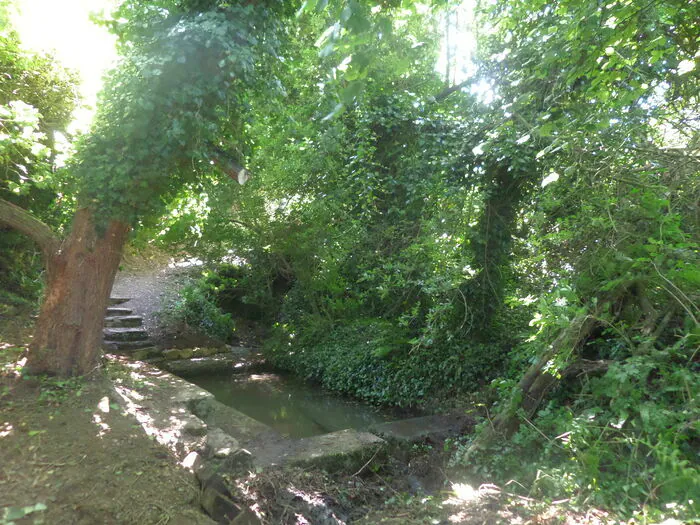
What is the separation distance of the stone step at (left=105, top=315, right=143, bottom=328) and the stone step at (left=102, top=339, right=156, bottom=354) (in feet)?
1.86

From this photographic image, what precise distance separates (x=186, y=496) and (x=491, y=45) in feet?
25.5

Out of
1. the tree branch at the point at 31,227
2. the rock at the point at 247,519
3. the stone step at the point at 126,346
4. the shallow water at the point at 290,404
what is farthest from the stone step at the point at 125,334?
the rock at the point at 247,519

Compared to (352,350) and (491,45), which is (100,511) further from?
(491,45)

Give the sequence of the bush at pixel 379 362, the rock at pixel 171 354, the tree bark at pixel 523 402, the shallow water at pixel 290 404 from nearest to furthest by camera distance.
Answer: the tree bark at pixel 523 402
the bush at pixel 379 362
the shallow water at pixel 290 404
the rock at pixel 171 354

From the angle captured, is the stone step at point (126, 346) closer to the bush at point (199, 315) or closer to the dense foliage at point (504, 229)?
the bush at point (199, 315)

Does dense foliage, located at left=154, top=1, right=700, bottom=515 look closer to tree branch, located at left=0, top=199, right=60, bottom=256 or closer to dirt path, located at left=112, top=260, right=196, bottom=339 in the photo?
dirt path, located at left=112, top=260, right=196, bottom=339

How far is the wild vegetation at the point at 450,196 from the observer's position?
13.5 feet

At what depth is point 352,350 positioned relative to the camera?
9742 millimetres

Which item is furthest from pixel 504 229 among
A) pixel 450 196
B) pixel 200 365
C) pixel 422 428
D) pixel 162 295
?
pixel 162 295

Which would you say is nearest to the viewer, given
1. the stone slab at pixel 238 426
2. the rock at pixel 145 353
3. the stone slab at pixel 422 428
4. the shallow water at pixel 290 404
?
the stone slab at pixel 238 426

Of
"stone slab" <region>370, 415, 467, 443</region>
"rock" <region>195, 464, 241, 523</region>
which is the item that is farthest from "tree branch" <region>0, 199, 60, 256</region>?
"stone slab" <region>370, 415, 467, 443</region>

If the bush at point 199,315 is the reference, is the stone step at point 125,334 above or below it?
below

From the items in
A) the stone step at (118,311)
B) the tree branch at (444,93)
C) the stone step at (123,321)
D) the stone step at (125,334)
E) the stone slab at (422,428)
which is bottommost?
the stone slab at (422,428)

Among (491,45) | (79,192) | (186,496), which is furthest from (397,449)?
(491,45)
